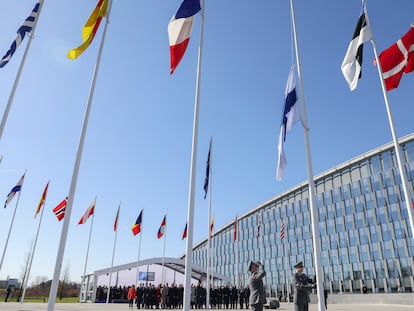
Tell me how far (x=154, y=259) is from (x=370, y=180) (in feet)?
132

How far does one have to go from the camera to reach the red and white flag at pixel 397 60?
33.1 ft

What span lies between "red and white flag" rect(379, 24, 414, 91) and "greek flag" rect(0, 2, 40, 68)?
12.0 m

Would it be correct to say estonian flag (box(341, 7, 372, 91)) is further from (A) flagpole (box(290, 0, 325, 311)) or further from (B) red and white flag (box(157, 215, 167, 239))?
(B) red and white flag (box(157, 215, 167, 239))

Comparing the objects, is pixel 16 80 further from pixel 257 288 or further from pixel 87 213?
pixel 87 213

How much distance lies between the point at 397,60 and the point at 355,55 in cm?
127

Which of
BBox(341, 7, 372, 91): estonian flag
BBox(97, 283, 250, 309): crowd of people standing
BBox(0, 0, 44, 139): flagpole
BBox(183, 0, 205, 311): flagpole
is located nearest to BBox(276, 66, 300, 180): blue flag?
BBox(341, 7, 372, 91): estonian flag

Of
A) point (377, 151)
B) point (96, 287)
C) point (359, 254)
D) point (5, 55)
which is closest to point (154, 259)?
point (96, 287)

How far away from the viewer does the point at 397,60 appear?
10422 mm

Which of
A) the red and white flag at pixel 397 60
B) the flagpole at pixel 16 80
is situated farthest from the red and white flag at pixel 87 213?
the red and white flag at pixel 397 60

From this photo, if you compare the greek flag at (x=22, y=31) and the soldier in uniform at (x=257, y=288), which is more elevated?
the greek flag at (x=22, y=31)

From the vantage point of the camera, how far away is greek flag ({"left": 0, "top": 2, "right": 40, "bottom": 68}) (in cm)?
1136

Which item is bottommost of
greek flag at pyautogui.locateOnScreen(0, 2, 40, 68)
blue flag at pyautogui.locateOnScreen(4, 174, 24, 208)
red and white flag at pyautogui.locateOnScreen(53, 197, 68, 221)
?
red and white flag at pyautogui.locateOnScreen(53, 197, 68, 221)

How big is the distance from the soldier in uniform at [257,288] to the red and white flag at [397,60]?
24.1ft

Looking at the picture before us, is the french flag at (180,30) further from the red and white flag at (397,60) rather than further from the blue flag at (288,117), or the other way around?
the red and white flag at (397,60)
